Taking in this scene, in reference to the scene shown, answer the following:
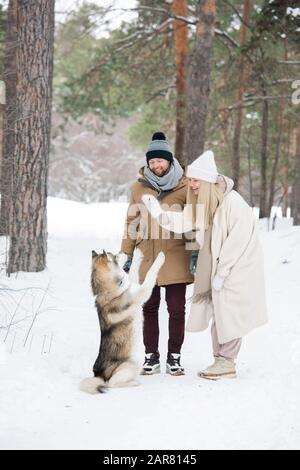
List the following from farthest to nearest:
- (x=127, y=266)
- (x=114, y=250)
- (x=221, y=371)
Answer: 1. (x=114, y=250)
2. (x=127, y=266)
3. (x=221, y=371)

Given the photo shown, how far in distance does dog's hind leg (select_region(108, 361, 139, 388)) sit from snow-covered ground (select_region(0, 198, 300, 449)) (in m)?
0.06

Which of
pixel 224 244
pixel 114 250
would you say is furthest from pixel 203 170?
pixel 114 250

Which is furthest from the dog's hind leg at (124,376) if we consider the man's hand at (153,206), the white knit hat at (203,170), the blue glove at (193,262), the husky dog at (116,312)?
the white knit hat at (203,170)

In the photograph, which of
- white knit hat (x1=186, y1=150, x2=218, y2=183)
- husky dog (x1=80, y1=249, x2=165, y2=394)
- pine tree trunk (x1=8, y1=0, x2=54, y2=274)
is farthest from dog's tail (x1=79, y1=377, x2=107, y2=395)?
pine tree trunk (x1=8, y1=0, x2=54, y2=274)

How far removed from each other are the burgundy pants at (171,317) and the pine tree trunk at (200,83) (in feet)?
18.9

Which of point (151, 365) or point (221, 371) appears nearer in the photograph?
point (221, 371)

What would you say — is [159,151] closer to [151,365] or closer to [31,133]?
[151,365]

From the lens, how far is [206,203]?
489cm

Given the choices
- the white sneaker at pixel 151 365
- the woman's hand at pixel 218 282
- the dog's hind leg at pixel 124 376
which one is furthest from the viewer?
the white sneaker at pixel 151 365

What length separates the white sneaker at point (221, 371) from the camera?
5.06 metres

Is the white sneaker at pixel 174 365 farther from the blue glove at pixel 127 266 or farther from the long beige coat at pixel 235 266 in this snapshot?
the blue glove at pixel 127 266

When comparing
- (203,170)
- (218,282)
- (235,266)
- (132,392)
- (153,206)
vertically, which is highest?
(203,170)

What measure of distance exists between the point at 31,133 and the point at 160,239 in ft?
12.7

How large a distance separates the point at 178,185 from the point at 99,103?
39.3 feet
